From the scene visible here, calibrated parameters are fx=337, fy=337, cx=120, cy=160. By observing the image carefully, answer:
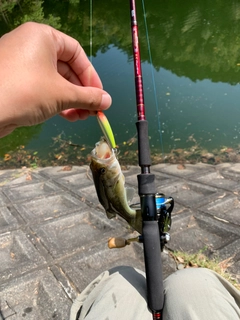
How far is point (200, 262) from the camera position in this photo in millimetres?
2502

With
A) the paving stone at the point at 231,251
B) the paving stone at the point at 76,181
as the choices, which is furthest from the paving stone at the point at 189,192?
the paving stone at the point at 76,181

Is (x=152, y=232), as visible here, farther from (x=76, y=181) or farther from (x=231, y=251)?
(x=76, y=181)

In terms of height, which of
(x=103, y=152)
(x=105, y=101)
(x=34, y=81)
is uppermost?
(x=34, y=81)

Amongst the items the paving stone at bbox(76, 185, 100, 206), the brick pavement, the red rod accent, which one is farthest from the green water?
the red rod accent

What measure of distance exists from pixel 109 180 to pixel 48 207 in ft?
7.68

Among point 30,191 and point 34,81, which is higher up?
point 34,81

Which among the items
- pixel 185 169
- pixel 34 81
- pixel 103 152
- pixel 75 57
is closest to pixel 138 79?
pixel 75 57

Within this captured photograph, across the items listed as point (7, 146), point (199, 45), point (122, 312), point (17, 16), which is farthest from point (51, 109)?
point (17, 16)

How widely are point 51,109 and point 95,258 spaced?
176 cm

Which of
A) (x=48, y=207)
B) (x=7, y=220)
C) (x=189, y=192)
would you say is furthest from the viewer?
(x=189, y=192)

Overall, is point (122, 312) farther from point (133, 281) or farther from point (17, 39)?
point (17, 39)

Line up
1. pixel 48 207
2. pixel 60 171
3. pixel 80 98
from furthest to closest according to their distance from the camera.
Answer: pixel 60 171, pixel 48 207, pixel 80 98

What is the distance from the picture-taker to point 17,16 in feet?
59.6

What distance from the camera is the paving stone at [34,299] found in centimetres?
215
